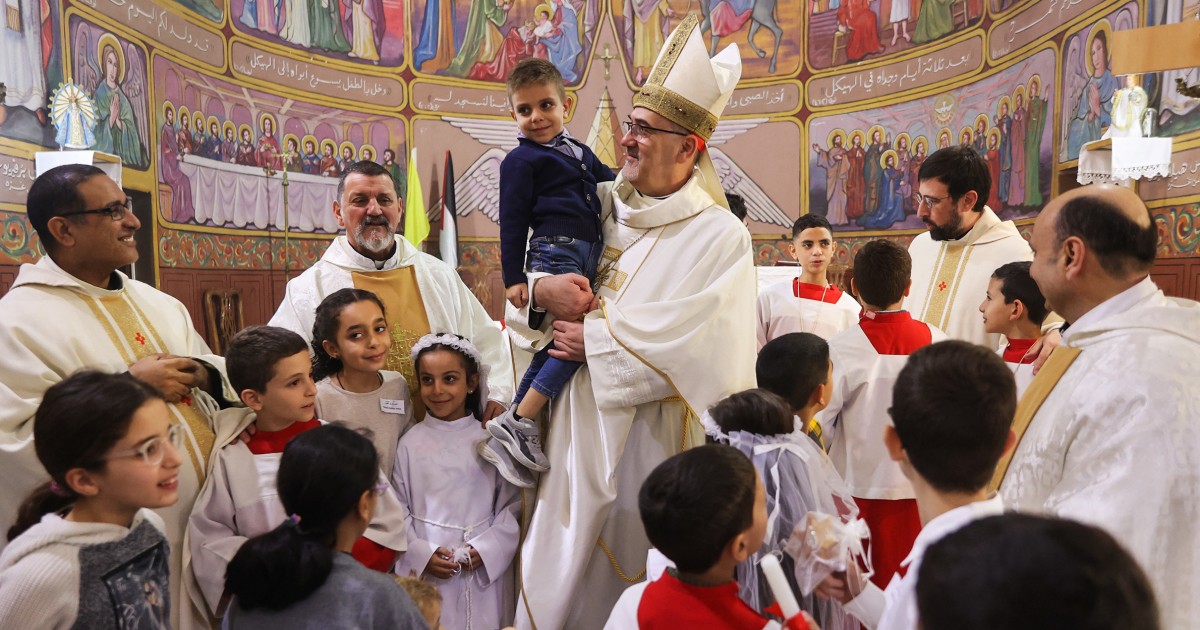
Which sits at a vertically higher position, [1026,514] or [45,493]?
[1026,514]

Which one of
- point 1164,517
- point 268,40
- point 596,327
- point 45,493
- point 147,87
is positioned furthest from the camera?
point 268,40

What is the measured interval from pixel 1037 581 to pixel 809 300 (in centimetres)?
449

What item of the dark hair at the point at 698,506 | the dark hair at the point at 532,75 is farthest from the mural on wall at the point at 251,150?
the dark hair at the point at 698,506

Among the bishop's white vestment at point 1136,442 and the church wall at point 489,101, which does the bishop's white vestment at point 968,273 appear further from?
the bishop's white vestment at point 1136,442

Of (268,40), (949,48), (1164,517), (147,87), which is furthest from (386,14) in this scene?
(1164,517)

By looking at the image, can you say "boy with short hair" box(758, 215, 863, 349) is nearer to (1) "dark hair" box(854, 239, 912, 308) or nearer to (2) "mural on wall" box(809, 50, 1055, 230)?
(1) "dark hair" box(854, 239, 912, 308)

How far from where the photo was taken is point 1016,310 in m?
3.28

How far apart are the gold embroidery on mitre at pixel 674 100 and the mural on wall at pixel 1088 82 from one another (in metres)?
5.12

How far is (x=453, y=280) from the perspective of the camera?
3.74m

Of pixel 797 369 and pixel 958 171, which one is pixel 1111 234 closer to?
pixel 797 369

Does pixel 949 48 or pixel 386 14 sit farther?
pixel 386 14

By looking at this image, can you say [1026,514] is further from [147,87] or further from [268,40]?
[268,40]

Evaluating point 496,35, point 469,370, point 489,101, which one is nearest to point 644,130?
point 469,370

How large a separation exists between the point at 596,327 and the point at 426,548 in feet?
3.13
